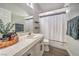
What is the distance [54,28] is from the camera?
1.33 metres

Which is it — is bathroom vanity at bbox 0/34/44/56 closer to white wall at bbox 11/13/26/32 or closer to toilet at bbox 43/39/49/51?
toilet at bbox 43/39/49/51

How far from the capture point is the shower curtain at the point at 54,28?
1.31 metres

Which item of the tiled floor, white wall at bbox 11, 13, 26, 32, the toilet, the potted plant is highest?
white wall at bbox 11, 13, 26, 32

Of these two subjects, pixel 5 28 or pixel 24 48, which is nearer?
pixel 24 48

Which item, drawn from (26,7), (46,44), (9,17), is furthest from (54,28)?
(9,17)

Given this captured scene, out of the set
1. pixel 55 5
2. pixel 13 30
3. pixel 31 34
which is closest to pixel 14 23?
pixel 13 30

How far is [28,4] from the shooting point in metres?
1.27

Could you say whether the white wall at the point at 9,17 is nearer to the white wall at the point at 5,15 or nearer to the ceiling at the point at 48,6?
the white wall at the point at 5,15

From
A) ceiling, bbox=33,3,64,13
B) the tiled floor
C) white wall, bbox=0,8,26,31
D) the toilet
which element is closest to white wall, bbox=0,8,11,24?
white wall, bbox=0,8,26,31

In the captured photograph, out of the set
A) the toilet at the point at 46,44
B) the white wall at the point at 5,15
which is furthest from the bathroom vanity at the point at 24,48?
the white wall at the point at 5,15

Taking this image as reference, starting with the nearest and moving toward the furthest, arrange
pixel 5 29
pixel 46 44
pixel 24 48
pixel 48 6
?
pixel 24 48 < pixel 5 29 < pixel 48 6 < pixel 46 44

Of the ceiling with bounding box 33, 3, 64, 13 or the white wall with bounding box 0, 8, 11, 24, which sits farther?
the ceiling with bounding box 33, 3, 64, 13

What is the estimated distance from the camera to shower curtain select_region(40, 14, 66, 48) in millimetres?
1311

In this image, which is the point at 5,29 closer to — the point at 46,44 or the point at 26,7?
the point at 26,7
